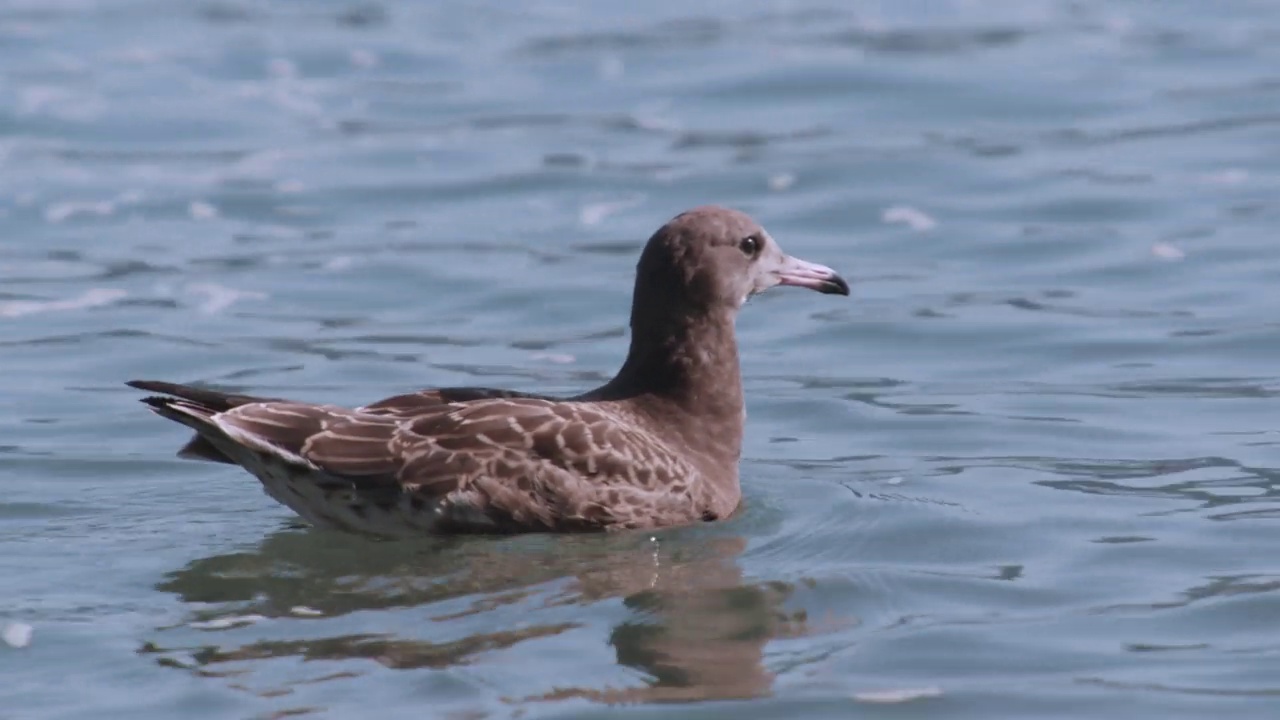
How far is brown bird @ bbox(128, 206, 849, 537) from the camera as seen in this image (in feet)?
31.0

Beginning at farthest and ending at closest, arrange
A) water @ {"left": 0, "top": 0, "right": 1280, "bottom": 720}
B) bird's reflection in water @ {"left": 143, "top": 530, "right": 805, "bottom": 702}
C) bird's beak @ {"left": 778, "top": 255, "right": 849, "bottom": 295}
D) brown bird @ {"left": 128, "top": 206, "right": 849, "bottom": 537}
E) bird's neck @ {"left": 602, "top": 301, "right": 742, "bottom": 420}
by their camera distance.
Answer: bird's beak @ {"left": 778, "top": 255, "right": 849, "bottom": 295}, bird's neck @ {"left": 602, "top": 301, "right": 742, "bottom": 420}, brown bird @ {"left": 128, "top": 206, "right": 849, "bottom": 537}, water @ {"left": 0, "top": 0, "right": 1280, "bottom": 720}, bird's reflection in water @ {"left": 143, "top": 530, "right": 805, "bottom": 702}

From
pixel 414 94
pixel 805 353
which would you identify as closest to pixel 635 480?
pixel 805 353

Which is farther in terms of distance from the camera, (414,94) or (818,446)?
(414,94)

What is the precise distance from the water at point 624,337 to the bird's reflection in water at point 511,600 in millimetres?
24

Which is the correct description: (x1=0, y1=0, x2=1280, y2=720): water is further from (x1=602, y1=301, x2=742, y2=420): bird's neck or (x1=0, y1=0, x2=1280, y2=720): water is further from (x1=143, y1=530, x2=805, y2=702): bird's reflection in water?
(x1=602, y1=301, x2=742, y2=420): bird's neck

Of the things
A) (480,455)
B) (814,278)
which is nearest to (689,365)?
(814,278)

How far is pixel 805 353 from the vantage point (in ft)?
44.6

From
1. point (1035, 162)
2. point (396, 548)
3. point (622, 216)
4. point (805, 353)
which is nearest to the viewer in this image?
point (396, 548)

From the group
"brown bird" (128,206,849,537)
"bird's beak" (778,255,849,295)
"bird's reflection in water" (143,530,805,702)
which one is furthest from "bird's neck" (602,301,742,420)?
"bird's reflection in water" (143,530,805,702)

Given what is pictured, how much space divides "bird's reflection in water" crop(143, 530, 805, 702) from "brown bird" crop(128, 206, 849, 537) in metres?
0.13

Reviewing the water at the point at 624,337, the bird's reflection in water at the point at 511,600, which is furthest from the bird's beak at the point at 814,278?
the bird's reflection in water at the point at 511,600

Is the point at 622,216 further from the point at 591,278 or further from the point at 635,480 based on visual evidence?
the point at 635,480

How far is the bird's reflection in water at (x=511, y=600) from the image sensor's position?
8.18 meters

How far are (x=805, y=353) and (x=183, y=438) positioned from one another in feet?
12.2
